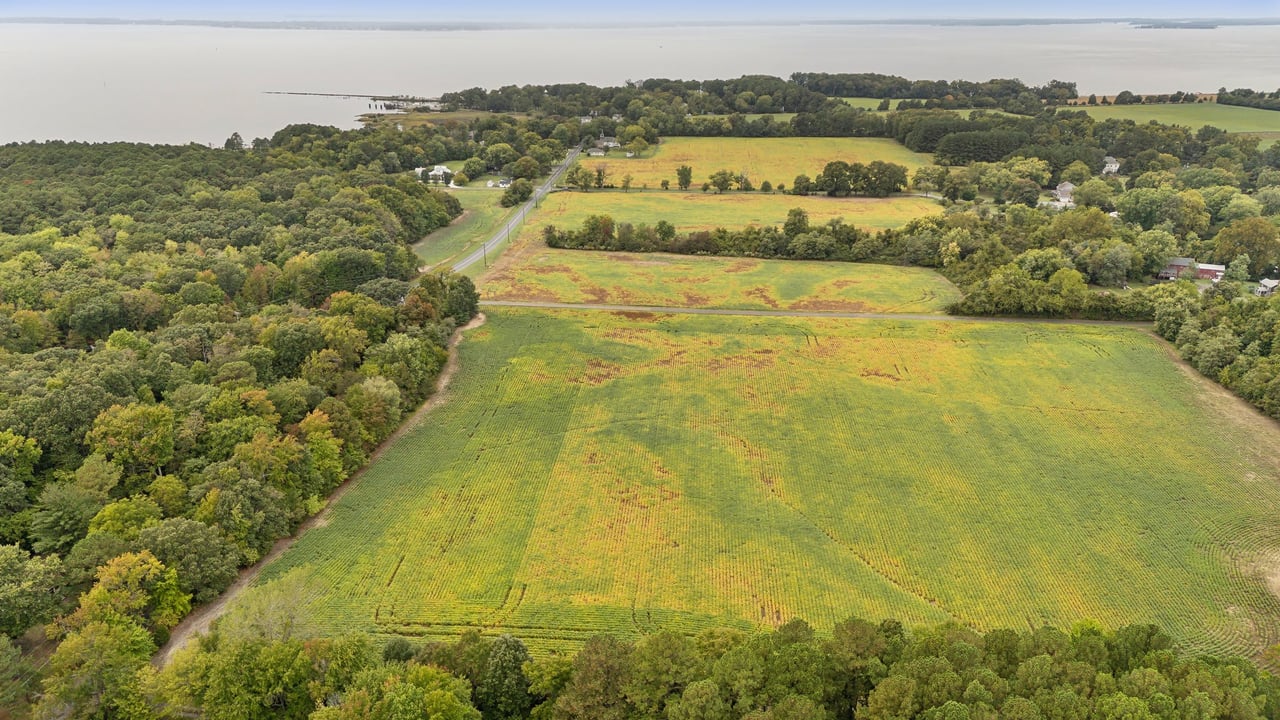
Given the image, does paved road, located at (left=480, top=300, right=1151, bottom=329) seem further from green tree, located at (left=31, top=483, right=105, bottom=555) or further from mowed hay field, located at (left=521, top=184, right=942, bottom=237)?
green tree, located at (left=31, top=483, right=105, bottom=555)

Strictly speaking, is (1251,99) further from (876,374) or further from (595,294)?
(595,294)

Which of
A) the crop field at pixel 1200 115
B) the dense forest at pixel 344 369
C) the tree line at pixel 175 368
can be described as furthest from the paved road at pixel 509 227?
the crop field at pixel 1200 115

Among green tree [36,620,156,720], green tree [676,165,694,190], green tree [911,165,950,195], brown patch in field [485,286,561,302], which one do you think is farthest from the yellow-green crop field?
green tree [36,620,156,720]

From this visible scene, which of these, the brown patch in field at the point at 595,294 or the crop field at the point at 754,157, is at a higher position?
the crop field at the point at 754,157

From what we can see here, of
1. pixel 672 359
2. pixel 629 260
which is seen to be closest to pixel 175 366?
pixel 672 359

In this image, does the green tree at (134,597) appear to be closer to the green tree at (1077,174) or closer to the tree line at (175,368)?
the tree line at (175,368)
